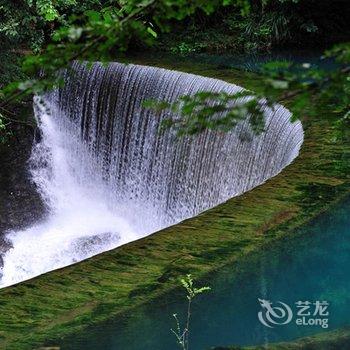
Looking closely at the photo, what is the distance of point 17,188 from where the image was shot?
10.7m

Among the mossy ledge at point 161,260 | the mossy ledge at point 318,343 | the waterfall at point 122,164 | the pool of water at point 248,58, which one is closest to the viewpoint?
the mossy ledge at point 318,343

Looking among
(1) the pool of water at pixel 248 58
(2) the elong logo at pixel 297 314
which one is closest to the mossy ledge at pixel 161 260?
(2) the elong logo at pixel 297 314

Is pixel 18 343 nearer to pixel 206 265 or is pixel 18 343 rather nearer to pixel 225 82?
pixel 206 265

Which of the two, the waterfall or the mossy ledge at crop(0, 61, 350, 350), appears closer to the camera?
the mossy ledge at crop(0, 61, 350, 350)

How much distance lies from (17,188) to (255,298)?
659 centimetres

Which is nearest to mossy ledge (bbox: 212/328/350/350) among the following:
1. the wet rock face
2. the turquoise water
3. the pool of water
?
the turquoise water

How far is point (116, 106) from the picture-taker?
36.3 feet

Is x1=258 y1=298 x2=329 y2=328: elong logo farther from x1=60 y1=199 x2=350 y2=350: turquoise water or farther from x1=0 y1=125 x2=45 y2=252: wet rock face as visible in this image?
x1=0 y1=125 x2=45 y2=252: wet rock face

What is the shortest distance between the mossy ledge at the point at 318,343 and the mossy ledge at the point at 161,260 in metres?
0.66

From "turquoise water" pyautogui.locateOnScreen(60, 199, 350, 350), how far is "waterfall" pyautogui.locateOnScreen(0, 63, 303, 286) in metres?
2.35

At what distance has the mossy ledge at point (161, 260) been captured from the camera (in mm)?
4219

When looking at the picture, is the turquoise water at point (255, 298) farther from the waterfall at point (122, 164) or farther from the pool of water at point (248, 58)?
the pool of water at point (248, 58)

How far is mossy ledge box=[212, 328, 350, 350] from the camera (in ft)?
13.5

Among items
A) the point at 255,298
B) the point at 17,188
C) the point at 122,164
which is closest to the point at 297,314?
the point at 255,298
